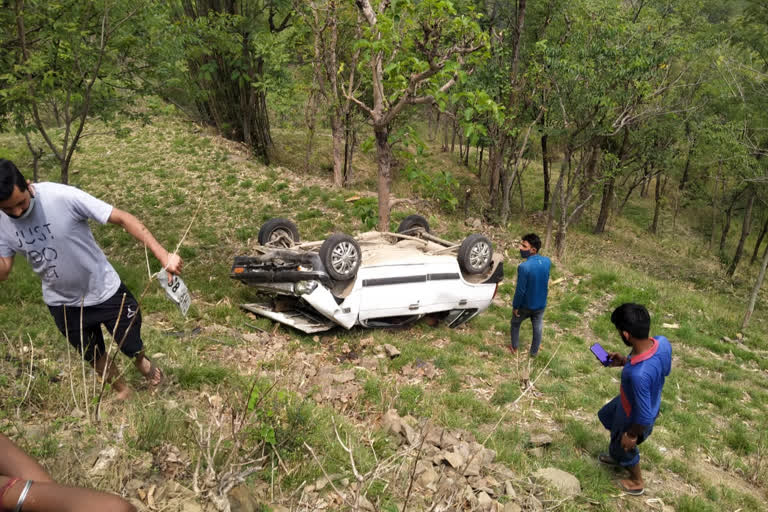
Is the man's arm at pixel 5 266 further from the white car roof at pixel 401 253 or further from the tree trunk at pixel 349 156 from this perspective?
the tree trunk at pixel 349 156

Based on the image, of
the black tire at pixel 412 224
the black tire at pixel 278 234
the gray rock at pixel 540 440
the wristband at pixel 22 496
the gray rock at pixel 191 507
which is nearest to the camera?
the wristband at pixel 22 496

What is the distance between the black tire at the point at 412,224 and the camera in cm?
888

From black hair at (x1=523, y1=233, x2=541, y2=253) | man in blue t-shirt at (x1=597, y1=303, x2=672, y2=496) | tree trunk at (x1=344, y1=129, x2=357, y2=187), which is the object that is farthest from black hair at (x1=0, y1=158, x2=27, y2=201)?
tree trunk at (x1=344, y1=129, x2=357, y2=187)

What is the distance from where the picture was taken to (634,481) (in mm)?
4297

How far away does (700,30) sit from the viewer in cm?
2059

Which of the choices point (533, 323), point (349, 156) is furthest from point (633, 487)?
point (349, 156)

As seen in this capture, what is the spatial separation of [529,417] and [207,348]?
4020 millimetres

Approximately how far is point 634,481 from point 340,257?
4.07 metres

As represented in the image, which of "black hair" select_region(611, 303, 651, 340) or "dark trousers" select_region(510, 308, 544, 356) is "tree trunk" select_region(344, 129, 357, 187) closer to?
"dark trousers" select_region(510, 308, 544, 356)

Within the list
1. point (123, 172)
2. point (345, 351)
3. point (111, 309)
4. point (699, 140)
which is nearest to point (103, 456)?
point (111, 309)

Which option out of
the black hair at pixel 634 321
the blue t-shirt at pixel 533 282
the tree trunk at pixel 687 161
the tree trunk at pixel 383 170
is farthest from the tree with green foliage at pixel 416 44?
the tree trunk at pixel 687 161

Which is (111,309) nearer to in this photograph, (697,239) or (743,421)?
(743,421)

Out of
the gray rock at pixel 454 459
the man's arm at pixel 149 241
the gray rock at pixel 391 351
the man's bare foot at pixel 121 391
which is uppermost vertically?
the man's arm at pixel 149 241

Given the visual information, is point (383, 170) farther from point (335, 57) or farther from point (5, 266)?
point (335, 57)
